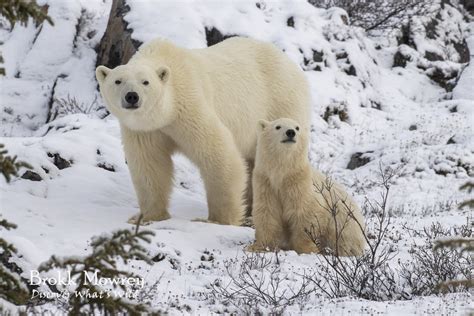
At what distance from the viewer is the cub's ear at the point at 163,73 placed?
6988 millimetres

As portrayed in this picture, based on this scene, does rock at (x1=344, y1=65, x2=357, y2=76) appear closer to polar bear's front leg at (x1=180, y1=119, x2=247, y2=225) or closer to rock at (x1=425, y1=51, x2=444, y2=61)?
rock at (x1=425, y1=51, x2=444, y2=61)

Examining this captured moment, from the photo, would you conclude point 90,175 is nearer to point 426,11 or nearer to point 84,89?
point 84,89

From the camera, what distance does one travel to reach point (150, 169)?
24.3 ft

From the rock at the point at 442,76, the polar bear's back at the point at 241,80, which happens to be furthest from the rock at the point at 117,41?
the rock at the point at 442,76

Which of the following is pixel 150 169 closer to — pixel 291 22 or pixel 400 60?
pixel 291 22

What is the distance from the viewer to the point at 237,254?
630 centimetres

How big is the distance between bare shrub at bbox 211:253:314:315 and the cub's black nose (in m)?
1.82

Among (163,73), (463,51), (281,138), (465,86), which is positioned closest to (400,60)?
(465,86)

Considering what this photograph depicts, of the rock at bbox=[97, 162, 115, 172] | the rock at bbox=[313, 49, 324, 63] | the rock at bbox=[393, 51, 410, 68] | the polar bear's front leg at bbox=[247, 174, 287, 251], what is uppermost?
the polar bear's front leg at bbox=[247, 174, 287, 251]

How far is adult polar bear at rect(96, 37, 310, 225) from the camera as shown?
6.86 m

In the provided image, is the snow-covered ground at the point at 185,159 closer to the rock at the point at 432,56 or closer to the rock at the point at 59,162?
the rock at the point at 59,162

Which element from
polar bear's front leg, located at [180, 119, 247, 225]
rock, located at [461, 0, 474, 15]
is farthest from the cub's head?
rock, located at [461, 0, 474, 15]

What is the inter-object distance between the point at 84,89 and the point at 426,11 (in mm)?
10263

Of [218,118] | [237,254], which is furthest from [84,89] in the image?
[237,254]
